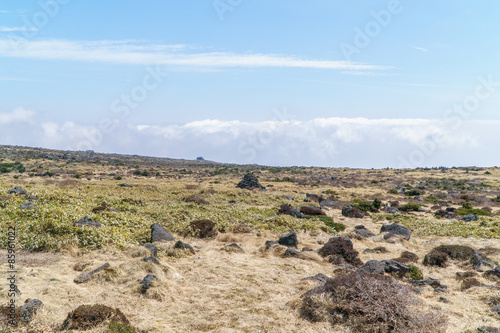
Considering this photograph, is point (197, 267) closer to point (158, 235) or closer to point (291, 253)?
point (158, 235)

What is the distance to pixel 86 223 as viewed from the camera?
62.0ft

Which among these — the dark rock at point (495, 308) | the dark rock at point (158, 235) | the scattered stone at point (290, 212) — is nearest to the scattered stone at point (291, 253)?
the dark rock at point (158, 235)

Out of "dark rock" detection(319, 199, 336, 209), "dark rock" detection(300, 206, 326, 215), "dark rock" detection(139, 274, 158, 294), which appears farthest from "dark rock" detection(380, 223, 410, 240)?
"dark rock" detection(139, 274, 158, 294)

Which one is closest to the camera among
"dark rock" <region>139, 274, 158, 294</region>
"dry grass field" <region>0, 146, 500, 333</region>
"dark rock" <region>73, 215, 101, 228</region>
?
"dry grass field" <region>0, 146, 500, 333</region>

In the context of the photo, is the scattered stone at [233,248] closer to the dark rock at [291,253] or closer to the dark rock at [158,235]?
the dark rock at [291,253]

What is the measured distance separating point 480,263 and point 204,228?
1528 cm

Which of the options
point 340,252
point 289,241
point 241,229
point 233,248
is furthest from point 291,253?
point 241,229

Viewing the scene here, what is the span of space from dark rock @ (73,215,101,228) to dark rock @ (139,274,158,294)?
7951mm

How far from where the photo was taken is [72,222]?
735 inches

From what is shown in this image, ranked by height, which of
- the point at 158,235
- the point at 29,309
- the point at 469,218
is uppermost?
the point at 469,218

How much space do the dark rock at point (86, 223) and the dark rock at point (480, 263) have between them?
20.0 metres

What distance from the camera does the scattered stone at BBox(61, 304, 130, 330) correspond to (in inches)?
352

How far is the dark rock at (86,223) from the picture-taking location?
18.4 metres

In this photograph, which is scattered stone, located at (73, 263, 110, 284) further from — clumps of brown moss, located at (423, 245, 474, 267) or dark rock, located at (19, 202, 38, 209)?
clumps of brown moss, located at (423, 245, 474, 267)
